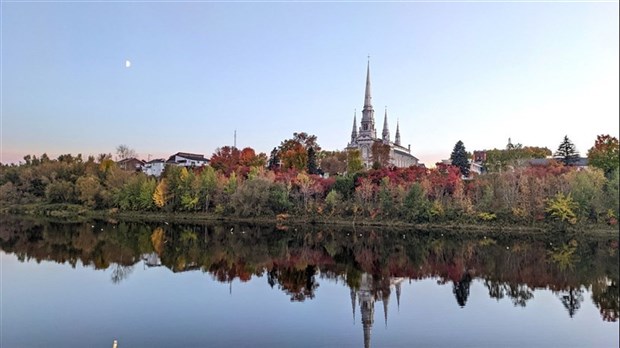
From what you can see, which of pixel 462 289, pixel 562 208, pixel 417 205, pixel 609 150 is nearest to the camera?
pixel 609 150

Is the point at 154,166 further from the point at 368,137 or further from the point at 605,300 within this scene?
the point at 605,300

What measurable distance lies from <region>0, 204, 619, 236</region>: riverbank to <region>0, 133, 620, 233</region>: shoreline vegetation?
0.29ft

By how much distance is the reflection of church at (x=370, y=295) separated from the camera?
10.7m

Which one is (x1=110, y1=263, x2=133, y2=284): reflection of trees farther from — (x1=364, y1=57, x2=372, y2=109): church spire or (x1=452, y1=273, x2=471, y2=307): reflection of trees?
(x1=364, y1=57, x2=372, y2=109): church spire

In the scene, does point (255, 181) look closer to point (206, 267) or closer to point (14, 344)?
point (206, 267)

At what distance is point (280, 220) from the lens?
105 ft

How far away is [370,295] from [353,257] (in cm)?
617

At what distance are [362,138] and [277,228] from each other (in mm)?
33015

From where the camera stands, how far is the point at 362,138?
59.9m

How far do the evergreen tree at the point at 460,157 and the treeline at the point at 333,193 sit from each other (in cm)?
811

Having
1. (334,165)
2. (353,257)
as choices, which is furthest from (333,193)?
(334,165)

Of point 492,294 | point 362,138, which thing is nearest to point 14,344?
point 492,294

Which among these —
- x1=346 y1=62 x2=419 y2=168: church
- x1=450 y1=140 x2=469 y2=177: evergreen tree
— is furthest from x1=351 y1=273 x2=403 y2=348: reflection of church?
x1=346 y1=62 x2=419 y2=168: church

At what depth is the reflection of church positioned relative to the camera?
420 inches
